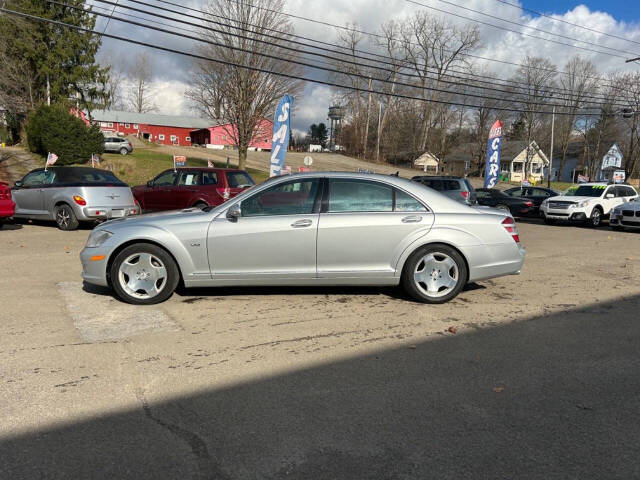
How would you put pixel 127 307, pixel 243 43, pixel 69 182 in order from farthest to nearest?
pixel 243 43
pixel 69 182
pixel 127 307

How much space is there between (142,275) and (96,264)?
558mm

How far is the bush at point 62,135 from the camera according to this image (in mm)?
27953

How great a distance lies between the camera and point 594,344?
4.61 meters

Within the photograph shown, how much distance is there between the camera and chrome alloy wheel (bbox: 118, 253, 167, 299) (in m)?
5.64

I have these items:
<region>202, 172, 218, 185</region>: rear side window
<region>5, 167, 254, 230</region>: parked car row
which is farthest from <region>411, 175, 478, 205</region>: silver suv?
<region>202, 172, 218, 185</region>: rear side window

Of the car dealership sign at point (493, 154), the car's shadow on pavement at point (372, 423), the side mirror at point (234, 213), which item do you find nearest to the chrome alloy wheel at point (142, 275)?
the side mirror at point (234, 213)

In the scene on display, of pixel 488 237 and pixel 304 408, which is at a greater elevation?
pixel 488 237

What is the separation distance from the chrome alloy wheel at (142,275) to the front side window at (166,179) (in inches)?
338

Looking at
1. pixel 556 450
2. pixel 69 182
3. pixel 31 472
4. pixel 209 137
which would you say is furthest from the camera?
pixel 209 137

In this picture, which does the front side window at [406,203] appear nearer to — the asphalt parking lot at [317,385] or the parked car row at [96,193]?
the asphalt parking lot at [317,385]

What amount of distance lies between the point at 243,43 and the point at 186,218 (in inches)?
907

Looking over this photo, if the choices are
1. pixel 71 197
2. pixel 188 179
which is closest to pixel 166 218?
pixel 71 197

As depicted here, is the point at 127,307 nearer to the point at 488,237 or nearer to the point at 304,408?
the point at 304,408

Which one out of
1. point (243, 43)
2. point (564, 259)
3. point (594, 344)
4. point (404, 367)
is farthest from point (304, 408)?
point (243, 43)
